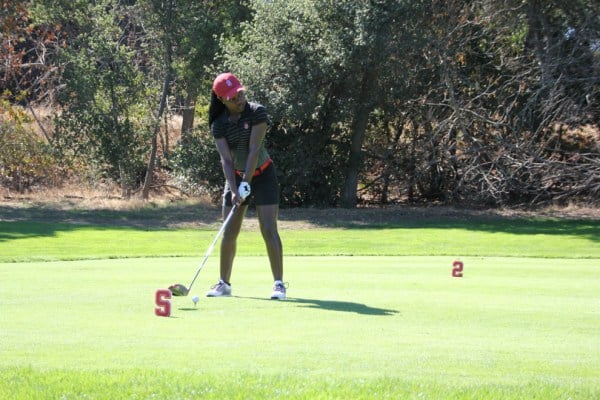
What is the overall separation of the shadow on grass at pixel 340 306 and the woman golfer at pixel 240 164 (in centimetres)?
40

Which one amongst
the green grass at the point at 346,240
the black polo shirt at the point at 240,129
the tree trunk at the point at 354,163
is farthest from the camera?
the tree trunk at the point at 354,163

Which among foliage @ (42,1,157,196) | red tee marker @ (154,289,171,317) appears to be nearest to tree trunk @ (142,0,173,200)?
foliage @ (42,1,157,196)

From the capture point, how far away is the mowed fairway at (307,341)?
17.9 ft

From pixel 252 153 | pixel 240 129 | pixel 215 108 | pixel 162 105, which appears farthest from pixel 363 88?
pixel 252 153

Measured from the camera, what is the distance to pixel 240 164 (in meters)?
9.72

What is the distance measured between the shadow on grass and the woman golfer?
0.40 m

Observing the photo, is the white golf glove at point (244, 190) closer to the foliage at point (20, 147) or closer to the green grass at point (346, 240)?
the green grass at point (346, 240)

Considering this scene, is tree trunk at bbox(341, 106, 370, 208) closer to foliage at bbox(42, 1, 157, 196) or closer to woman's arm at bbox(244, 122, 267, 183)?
foliage at bbox(42, 1, 157, 196)

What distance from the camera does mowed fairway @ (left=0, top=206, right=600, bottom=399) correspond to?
215 inches

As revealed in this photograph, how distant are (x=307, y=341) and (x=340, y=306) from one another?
2.00m

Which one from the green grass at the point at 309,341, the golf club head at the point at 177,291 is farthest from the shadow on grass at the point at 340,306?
the golf club head at the point at 177,291

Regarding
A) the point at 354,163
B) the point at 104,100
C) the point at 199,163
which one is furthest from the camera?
the point at 104,100

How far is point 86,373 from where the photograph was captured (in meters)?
5.71

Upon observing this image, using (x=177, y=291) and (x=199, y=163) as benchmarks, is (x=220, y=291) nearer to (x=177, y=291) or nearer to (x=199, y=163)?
(x=177, y=291)
